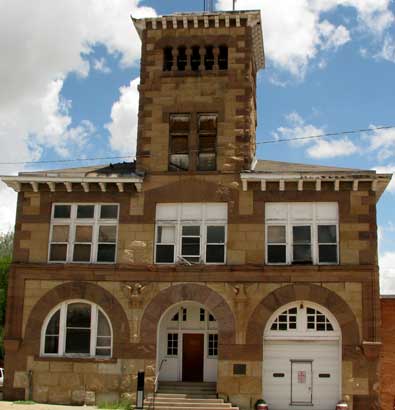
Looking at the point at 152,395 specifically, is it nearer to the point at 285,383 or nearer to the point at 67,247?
the point at 285,383

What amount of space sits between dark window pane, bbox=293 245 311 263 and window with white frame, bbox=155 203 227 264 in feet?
9.65

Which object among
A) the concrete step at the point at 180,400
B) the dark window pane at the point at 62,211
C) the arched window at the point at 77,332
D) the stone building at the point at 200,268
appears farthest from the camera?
the dark window pane at the point at 62,211

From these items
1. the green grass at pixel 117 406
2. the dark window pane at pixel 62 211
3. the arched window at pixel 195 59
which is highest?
the arched window at pixel 195 59

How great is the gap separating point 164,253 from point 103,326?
12.9ft

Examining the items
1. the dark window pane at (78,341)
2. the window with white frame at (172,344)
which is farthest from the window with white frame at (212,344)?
the dark window pane at (78,341)

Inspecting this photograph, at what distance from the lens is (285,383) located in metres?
26.5

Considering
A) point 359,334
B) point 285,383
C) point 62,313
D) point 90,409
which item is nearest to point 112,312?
point 62,313

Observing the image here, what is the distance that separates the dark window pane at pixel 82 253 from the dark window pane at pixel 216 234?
16.9 feet

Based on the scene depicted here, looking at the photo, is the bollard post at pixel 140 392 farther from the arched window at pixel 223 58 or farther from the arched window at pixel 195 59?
the arched window at pixel 223 58

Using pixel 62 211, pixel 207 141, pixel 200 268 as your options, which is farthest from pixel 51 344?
pixel 207 141

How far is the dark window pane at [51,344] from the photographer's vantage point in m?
27.7

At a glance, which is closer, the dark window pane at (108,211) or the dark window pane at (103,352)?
the dark window pane at (103,352)

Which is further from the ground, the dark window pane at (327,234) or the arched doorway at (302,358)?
the dark window pane at (327,234)

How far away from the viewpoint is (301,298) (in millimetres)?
26609
